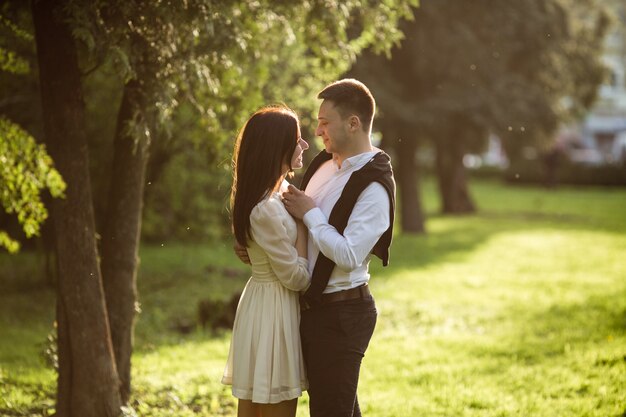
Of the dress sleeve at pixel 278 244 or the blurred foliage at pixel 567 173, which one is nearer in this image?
the dress sleeve at pixel 278 244

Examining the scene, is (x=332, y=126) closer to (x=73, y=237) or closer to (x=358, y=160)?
(x=358, y=160)

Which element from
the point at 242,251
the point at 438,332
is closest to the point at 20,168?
the point at 242,251

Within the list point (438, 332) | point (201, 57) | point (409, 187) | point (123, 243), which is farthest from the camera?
point (409, 187)

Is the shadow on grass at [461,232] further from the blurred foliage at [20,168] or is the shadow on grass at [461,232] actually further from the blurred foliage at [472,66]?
the blurred foliage at [20,168]

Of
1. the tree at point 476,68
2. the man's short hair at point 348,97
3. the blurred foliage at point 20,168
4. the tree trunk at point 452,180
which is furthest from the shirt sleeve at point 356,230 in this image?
the tree trunk at point 452,180

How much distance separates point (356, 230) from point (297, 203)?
36 centimetres

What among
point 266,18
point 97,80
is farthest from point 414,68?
point 266,18

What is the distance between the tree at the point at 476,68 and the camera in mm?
18719

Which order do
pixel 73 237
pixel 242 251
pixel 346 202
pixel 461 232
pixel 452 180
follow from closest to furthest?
pixel 346 202 < pixel 242 251 < pixel 73 237 < pixel 461 232 < pixel 452 180

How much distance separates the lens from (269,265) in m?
4.11

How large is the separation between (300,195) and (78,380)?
250 centimetres

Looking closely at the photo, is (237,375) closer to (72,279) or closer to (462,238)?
(72,279)

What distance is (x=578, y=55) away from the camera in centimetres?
2505

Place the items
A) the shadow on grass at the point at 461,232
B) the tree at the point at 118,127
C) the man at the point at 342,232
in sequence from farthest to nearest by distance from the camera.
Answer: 1. the shadow on grass at the point at 461,232
2. the tree at the point at 118,127
3. the man at the point at 342,232
